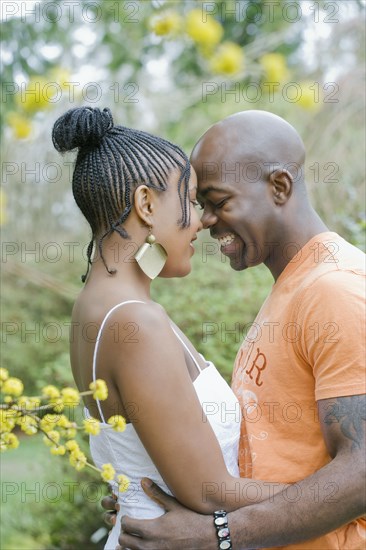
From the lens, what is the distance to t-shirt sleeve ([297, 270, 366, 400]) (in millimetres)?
1855

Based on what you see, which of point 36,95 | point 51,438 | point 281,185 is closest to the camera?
point 51,438

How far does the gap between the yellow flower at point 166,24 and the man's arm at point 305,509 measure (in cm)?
352

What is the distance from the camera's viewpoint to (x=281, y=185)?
2.33m

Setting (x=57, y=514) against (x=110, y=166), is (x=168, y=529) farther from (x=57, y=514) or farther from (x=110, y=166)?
(x=57, y=514)

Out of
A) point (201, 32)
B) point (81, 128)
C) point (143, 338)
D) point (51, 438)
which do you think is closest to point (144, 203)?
point (81, 128)

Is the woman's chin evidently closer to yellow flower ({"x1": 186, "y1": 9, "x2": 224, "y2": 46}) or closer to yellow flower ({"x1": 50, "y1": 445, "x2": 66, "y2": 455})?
yellow flower ({"x1": 50, "y1": 445, "x2": 66, "y2": 455})

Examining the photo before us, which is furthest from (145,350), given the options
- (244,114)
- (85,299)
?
(244,114)

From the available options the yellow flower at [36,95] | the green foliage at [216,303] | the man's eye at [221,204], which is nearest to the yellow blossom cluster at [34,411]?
the man's eye at [221,204]

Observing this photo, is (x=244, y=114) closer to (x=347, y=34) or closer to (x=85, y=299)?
(x=85, y=299)

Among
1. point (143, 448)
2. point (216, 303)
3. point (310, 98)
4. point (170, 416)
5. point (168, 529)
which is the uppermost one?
point (310, 98)

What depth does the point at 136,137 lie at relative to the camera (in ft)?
7.29

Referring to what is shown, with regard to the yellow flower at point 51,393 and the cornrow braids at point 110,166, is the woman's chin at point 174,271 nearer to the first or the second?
the cornrow braids at point 110,166

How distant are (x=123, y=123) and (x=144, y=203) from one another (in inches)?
139

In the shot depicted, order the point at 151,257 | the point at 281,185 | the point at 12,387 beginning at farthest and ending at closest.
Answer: the point at 281,185 < the point at 151,257 < the point at 12,387
